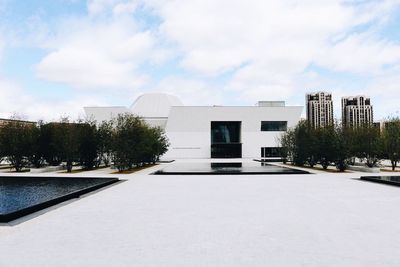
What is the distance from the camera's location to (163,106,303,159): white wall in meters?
57.1

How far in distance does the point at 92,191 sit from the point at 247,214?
677 cm

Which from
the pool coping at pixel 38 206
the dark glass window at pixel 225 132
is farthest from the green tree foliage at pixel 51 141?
the dark glass window at pixel 225 132

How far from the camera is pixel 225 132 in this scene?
58.9 meters

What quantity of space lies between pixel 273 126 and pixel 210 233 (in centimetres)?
5368

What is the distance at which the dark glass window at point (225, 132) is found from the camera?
58.4 m

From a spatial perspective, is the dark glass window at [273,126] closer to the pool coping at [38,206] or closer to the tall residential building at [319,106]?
the pool coping at [38,206]

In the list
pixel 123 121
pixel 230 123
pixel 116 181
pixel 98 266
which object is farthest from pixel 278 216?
pixel 230 123

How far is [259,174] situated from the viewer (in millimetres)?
19844

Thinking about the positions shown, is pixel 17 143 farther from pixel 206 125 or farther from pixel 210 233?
pixel 206 125

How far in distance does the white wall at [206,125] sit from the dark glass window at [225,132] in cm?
134

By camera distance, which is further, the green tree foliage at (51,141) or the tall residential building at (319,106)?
the tall residential building at (319,106)

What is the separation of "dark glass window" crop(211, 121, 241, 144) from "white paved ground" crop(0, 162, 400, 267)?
157ft

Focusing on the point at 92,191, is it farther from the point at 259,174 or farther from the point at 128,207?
the point at 259,174

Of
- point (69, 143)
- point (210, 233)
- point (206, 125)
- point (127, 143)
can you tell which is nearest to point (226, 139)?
point (206, 125)
